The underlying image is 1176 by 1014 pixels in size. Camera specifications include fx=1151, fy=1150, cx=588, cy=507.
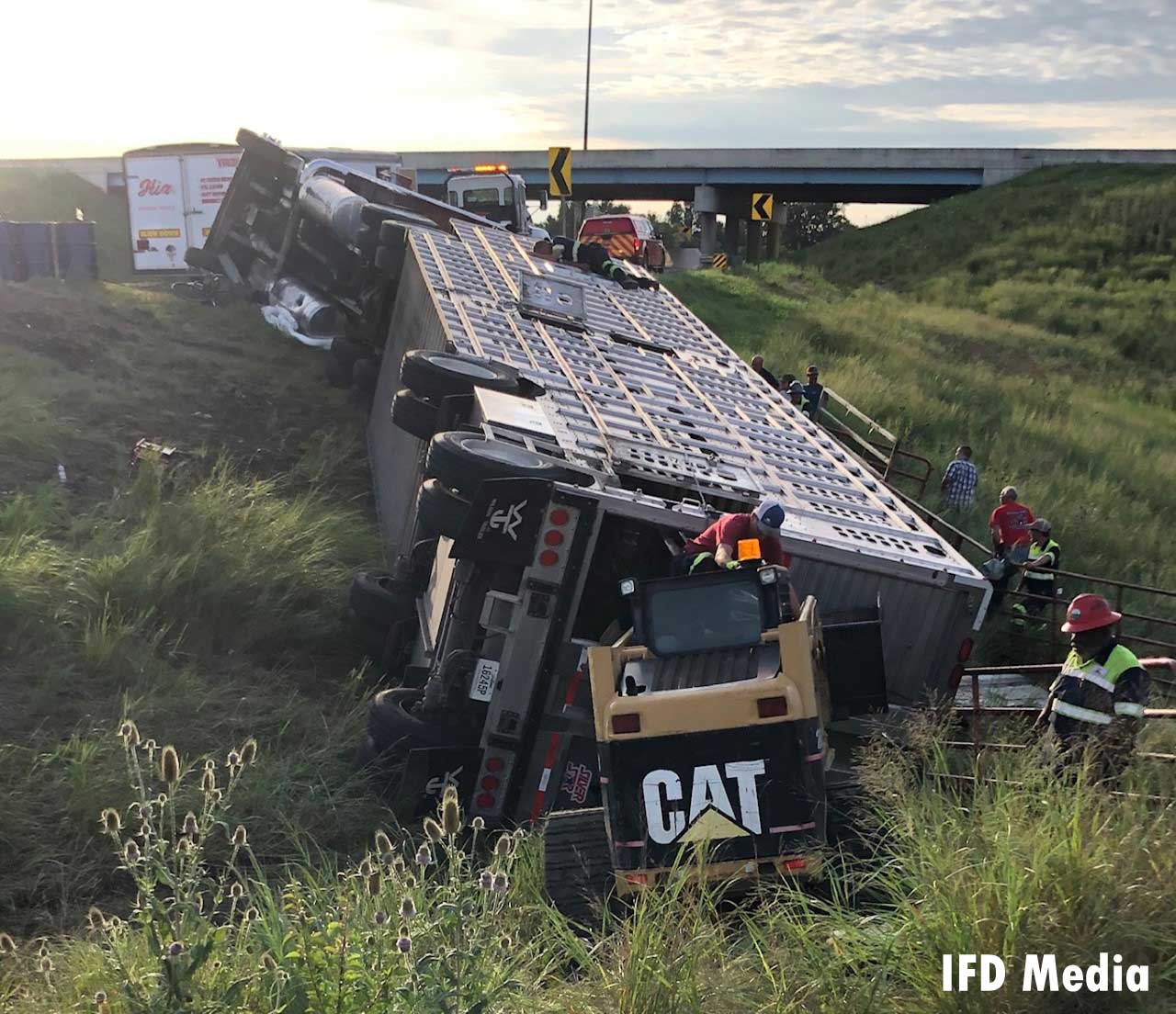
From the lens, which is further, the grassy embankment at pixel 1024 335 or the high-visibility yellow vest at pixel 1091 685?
the grassy embankment at pixel 1024 335

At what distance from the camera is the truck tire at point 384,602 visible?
27.5 feet

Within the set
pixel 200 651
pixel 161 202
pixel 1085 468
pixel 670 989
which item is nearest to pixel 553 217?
pixel 161 202

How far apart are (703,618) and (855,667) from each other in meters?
1.20

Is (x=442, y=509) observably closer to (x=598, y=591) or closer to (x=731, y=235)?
(x=598, y=591)

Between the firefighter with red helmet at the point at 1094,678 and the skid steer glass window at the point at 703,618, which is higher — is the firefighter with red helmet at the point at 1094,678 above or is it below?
below

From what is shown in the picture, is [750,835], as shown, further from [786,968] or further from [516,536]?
[516,536]

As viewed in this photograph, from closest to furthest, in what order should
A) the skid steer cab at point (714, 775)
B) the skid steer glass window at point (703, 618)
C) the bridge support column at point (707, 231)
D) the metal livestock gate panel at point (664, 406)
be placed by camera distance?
the skid steer cab at point (714, 775)
the skid steer glass window at point (703, 618)
the metal livestock gate panel at point (664, 406)
the bridge support column at point (707, 231)

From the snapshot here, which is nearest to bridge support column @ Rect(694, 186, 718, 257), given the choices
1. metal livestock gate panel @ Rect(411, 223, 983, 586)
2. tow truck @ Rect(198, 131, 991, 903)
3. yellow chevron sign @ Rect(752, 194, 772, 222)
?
yellow chevron sign @ Rect(752, 194, 772, 222)

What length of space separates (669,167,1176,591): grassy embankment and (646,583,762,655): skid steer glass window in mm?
9796

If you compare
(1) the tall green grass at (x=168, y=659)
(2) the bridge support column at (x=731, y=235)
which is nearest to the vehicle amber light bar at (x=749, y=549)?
(1) the tall green grass at (x=168, y=659)

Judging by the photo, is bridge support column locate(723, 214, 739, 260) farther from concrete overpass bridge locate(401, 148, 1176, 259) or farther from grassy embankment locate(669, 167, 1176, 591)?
grassy embankment locate(669, 167, 1176, 591)

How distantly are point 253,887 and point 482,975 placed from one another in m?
2.43

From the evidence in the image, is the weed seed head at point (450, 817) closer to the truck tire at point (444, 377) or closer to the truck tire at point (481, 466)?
the truck tire at point (481, 466)

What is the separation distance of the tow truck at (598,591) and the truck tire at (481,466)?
0.05 feet
